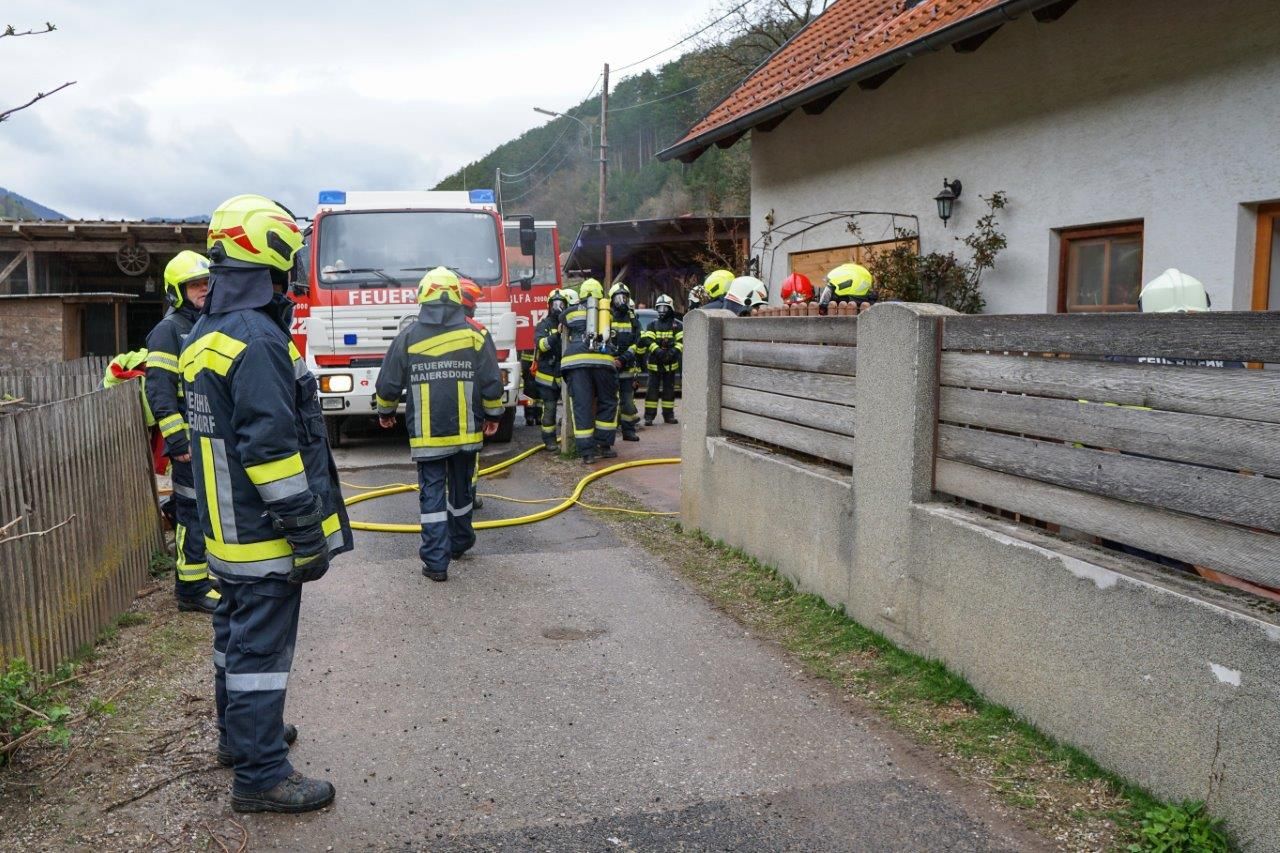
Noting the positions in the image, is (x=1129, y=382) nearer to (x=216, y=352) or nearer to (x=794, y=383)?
(x=794, y=383)

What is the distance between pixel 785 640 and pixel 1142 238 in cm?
454

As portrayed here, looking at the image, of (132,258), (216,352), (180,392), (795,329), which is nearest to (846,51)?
(795,329)

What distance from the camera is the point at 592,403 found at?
36.0ft

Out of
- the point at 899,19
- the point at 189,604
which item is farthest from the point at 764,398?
the point at 899,19

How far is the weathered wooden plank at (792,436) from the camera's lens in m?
5.50

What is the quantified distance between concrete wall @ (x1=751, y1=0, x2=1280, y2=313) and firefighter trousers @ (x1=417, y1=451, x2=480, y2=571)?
494 centimetres

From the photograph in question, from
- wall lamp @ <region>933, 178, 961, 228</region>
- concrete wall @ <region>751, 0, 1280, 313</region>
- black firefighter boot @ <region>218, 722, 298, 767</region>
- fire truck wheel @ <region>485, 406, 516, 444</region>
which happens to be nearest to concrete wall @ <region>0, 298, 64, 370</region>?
fire truck wheel @ <region>485, 406, 516, 444</region>

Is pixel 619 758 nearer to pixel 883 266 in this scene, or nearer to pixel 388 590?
pixel 388 590

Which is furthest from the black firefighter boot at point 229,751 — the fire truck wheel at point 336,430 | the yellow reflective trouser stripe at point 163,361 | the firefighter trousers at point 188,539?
the fire truck wheel at point 336,430

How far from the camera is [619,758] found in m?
3.90

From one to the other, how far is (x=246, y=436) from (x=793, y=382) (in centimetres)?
340

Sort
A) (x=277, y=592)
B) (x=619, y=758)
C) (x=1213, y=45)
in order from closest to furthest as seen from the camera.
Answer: (x=277, y=592) → (x=619, y=758) → (x=1213, y=45)

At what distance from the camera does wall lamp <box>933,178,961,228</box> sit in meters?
9.41

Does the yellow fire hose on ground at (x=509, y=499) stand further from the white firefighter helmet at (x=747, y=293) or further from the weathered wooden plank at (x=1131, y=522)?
the weathered wooden plank at (x=1131, y=522)
